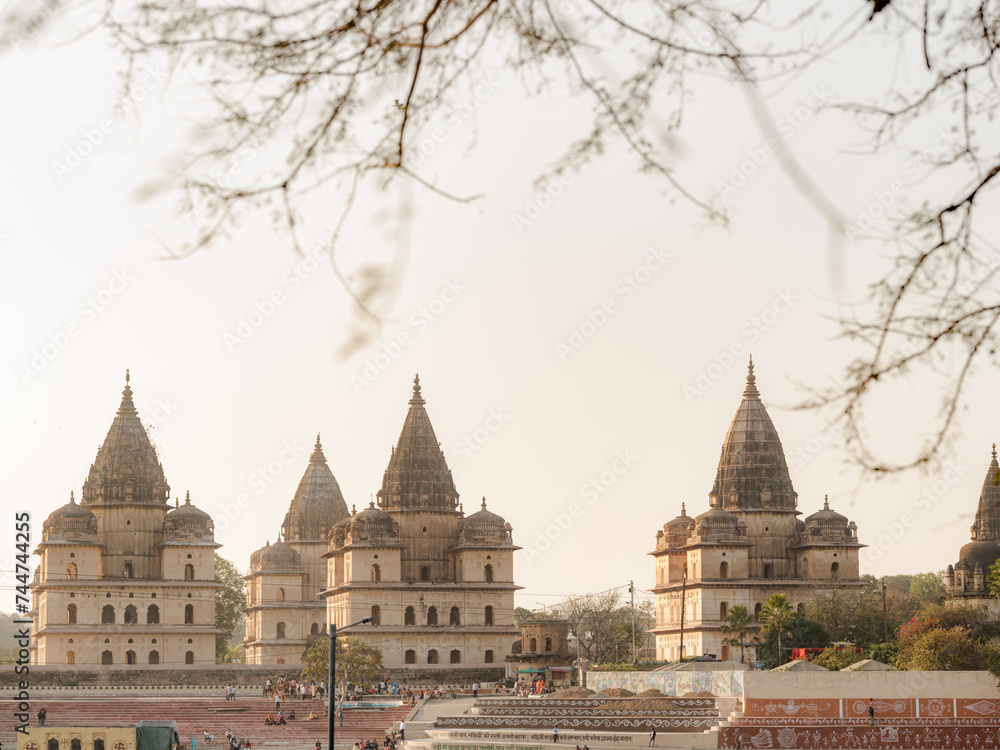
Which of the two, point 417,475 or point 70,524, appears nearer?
point 70,524

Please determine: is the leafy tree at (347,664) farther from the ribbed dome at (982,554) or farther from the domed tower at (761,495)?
the ribbed dome at (982,554)

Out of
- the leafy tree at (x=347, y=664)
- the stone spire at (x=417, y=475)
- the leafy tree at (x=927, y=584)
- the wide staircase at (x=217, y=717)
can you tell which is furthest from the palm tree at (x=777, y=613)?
the leafy tree at (x=927, y=584)

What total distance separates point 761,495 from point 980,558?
11.0 metres

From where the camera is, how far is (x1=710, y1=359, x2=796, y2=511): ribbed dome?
220 ft

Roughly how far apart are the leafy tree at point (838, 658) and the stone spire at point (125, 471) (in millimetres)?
33185

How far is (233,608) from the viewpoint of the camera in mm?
89625

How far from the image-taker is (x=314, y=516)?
7900 cm

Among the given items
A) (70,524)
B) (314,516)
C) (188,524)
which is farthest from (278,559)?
(70,524)

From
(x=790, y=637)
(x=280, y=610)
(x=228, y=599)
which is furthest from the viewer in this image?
(x=228, y=599)

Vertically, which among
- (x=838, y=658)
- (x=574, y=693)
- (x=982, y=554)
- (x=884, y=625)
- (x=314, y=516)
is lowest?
(x=574, y=693)

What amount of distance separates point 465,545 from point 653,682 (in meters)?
20.2

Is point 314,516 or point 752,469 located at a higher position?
point 752,469

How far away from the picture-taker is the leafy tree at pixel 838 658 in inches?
1758

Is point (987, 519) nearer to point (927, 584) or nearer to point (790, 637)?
point (790, 637)
